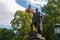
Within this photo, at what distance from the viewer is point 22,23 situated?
3650cm

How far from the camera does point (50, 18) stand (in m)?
37.2

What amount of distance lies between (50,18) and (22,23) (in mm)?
4585

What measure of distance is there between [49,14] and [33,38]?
22749mm

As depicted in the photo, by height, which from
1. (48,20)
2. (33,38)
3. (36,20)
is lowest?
(33,38)

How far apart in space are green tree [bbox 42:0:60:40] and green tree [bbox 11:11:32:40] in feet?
9.77

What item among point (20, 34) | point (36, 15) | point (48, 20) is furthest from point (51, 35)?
point (36, 15)

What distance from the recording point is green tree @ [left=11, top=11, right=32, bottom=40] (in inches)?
1398

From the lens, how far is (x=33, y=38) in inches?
615

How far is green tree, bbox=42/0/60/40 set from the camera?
3672 centimetres

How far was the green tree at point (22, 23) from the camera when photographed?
116ft

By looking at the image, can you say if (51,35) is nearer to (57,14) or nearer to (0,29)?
(57,14)

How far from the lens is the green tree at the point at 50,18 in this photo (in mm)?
36725

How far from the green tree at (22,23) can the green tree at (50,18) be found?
298 cm

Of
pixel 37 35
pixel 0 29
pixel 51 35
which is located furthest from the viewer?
pixel 0 29
